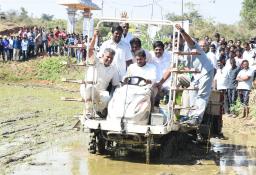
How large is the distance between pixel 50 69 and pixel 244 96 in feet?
50.5

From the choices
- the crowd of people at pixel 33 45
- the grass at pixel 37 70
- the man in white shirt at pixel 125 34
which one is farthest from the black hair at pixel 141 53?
the crowd of people at pixel 33 45

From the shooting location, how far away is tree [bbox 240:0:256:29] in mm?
44172

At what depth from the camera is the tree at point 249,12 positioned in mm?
44172

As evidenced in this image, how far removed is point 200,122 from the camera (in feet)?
35.7

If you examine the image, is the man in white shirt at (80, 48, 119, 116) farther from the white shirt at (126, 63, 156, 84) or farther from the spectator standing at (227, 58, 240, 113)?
the spectator standing at (227, 58, 240, 113)

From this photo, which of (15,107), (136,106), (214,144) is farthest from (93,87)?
(15,107)

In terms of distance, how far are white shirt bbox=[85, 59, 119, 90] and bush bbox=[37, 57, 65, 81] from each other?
1893cm

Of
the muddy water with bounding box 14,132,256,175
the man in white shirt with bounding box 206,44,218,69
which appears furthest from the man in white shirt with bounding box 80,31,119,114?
the man in white shirt with bounding box 206,44,218,69

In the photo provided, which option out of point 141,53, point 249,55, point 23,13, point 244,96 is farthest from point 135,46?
point 23,13

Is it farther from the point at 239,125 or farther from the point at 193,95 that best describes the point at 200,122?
the point at 239,125

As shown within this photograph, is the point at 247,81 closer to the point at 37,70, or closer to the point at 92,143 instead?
the point at 92,143

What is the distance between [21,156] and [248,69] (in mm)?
8141

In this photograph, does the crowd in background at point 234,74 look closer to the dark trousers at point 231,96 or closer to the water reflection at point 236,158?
the dark trousers at point 231,96

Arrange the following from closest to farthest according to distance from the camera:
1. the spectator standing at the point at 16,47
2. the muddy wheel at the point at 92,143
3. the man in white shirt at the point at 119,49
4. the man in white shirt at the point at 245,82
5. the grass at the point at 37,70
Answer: the muddy wheel at the point at 92,143
the man in white shirt at the point at 119,49
the man in white shirt at the point at 245,82
the grass at the point at 37,70
the spectator standing at the point at 16,47
